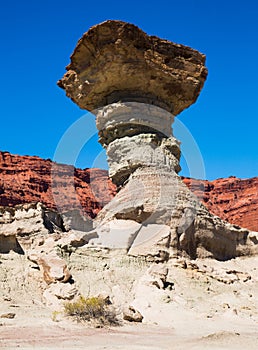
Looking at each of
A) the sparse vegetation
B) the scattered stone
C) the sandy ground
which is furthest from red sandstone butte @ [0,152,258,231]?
the sparse vegetation

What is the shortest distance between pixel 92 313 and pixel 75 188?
63978 millimetres

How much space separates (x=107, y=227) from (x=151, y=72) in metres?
7.78

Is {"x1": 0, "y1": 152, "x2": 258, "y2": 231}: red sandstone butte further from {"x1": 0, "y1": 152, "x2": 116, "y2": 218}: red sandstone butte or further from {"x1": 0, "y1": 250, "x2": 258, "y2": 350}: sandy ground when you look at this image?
{"x1": 0, "y1": 250, "x2": 258, "y2": 350}: sandy ground

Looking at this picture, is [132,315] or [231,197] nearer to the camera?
[132,315]

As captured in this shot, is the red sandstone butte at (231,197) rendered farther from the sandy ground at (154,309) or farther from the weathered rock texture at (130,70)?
the sandy ground at (154,309)

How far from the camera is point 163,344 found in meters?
8.52

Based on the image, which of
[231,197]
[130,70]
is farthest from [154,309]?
[231,197]

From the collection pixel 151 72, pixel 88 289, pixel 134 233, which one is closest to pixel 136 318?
pixel 88 289

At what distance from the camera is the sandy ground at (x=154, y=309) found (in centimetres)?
853

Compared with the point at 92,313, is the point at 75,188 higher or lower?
higher

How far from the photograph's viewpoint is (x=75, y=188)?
74.5 meters

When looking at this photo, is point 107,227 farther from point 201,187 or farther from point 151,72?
point 201,187

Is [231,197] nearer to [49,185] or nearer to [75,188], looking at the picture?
[75,188]

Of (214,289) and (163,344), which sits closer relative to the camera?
(163,344)
